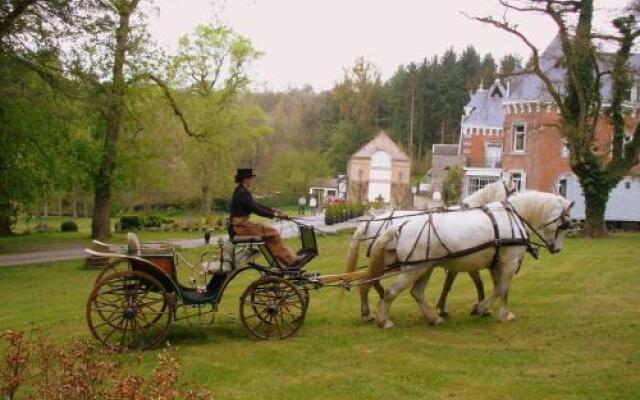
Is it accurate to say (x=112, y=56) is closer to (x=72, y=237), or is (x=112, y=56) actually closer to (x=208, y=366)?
(x=72, y=237)

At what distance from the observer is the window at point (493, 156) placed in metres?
45.2

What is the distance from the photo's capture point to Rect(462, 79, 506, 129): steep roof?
48.8 meters

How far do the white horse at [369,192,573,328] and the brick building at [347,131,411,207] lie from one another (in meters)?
51.8

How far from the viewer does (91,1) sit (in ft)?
55.9

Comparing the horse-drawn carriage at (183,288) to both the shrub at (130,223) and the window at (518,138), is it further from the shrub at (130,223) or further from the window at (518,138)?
the window at (518,138)

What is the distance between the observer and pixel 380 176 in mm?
62031

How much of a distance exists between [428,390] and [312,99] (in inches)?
3116

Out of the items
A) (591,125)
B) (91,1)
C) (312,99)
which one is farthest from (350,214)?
(312,99)

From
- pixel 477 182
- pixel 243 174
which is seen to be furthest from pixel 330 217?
pixel 243 174

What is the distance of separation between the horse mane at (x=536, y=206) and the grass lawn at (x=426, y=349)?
4.99 ft

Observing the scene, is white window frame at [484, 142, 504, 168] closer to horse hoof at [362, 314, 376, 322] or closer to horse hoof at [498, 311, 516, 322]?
horse hoof at [498, 311, 516, 322]

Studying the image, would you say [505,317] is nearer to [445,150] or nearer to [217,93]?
[217,93]

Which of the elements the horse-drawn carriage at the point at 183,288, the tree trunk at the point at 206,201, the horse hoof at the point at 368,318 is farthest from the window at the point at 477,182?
the horse-drawn carriage at the point at 183,288

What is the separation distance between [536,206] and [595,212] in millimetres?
19187
